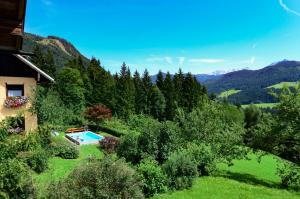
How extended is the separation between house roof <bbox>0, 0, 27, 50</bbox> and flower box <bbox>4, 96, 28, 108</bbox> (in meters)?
21.0

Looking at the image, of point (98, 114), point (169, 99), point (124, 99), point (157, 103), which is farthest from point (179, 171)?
point (169, 99)

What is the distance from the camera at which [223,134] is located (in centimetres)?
2905

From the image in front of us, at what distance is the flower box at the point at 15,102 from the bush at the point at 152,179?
12.0 m

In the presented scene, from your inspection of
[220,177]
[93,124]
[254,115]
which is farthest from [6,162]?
[254,115]

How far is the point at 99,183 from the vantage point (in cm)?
1270

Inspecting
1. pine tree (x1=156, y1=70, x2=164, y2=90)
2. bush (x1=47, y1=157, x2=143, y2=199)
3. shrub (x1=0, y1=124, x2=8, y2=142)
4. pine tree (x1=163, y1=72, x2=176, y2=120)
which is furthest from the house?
pine tree (x1=156, y1=70, x2=164, y2=90)

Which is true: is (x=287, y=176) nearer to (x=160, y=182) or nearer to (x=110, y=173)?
(x=160, y=182)

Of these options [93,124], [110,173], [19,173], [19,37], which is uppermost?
[19,37]

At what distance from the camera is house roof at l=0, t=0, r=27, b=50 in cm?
356

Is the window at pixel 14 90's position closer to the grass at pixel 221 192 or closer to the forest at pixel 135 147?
the forest at pixel 135 147

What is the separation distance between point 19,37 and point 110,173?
9.87 meters

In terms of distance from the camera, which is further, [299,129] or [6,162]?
[299,129]

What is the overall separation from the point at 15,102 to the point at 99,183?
14200mm

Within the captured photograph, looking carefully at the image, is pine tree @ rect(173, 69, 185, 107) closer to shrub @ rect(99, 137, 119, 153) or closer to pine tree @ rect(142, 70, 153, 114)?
pine tree @ rect(142, 70, 153, 114)
